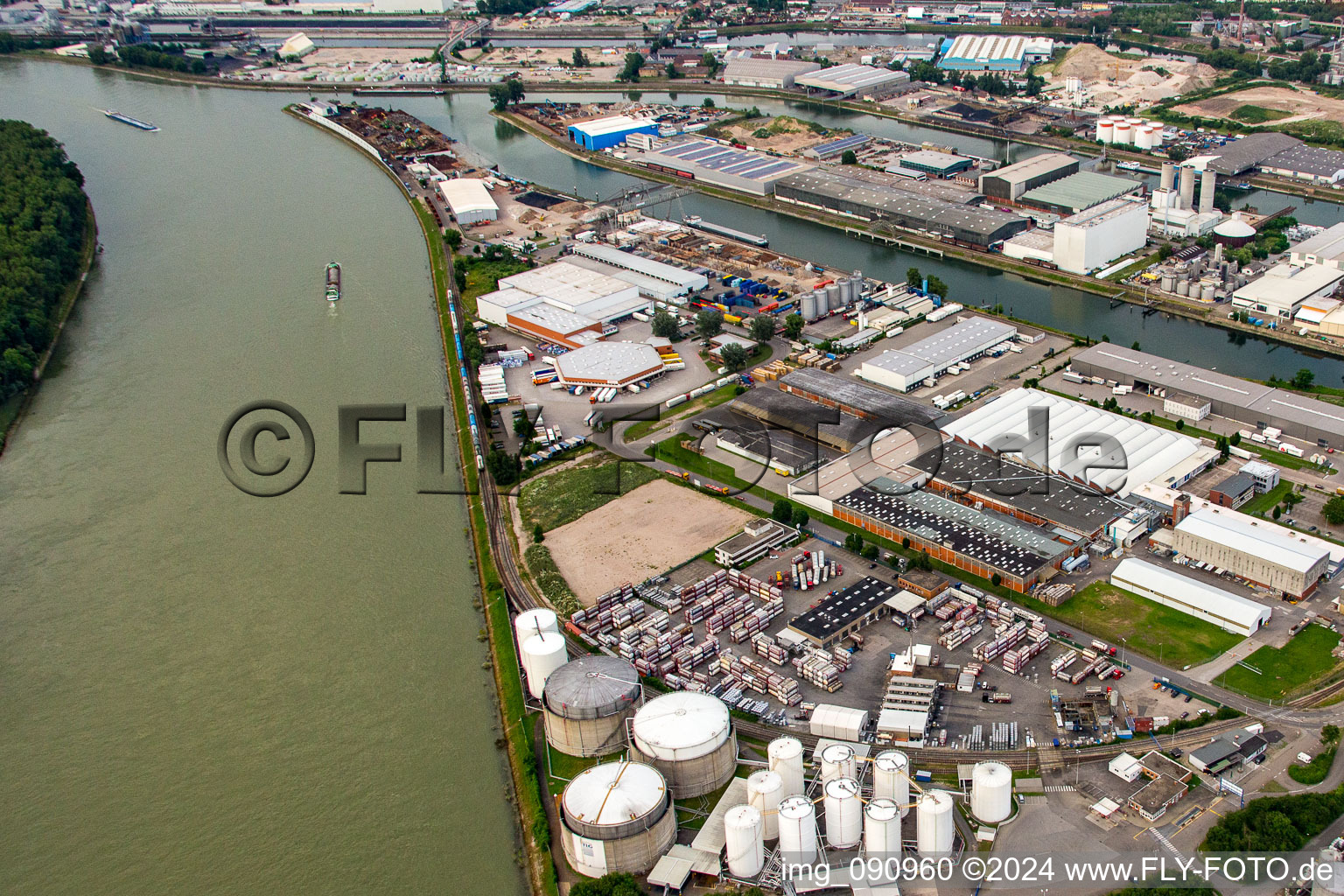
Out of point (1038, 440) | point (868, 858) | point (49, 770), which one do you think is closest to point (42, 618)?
point (49, 770)

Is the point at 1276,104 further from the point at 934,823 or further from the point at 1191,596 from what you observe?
the point at 934,823

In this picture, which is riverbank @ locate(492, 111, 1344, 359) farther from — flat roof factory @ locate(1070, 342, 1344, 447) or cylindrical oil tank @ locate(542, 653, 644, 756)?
cylindrical oil tank @ locate(542, 653, 644, 756)

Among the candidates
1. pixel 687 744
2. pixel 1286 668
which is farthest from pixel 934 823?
pixel 1286 668

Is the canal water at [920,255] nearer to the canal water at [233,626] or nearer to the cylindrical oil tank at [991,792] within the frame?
the canal water at [233,626]

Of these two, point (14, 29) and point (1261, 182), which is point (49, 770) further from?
point (14, 29)

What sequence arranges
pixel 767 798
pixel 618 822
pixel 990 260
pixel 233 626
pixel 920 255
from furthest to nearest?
pixel 920 255 → pixel 990 260 → pixel 233 626 → pixel 767 798 → pixel 618 822

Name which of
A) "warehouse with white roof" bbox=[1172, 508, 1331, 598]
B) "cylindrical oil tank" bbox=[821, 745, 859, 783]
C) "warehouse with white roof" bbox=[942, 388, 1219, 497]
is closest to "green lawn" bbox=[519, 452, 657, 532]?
"warehouse with white roof" bbox=[942, 388, 1219, 497]
